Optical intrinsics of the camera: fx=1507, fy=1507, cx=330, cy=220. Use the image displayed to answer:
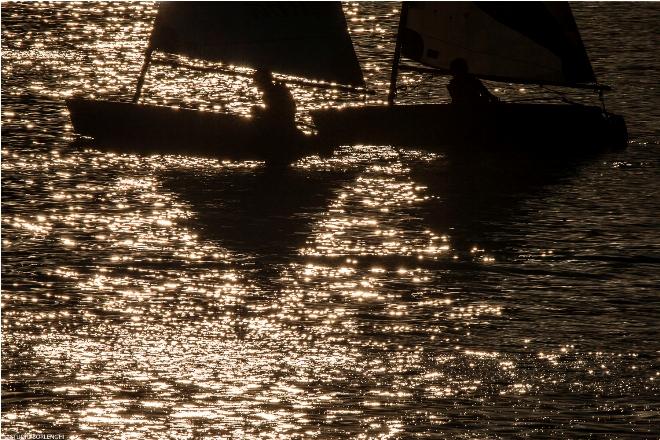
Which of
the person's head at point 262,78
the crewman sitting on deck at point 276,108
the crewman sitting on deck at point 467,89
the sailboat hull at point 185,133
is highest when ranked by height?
the crewman sitting on deck at point 467,89

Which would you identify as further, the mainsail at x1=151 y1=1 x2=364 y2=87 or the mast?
the mast

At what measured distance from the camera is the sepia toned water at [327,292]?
17.9 meters

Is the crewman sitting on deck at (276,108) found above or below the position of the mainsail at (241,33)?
below

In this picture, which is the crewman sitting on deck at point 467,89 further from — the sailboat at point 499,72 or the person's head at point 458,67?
the sailboat at point 499,72

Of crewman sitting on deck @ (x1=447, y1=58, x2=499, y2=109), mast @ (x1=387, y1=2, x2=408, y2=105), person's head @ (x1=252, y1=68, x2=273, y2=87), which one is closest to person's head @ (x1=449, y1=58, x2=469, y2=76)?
crewman sitting on deck @ (x1=447, y1=58, x2=499, y2=109)

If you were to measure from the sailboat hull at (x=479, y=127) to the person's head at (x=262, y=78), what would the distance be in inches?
48.1

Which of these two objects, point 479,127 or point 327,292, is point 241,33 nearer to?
point 479,127

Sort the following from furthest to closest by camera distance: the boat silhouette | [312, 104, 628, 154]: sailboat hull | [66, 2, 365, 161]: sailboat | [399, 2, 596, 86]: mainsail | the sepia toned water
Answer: [399, 2, 596, 86]: mainsail < [312, 104, 628, 154]: sailboat hull < the boat silhouette < [66, 2, 365, 161]: sailboat < the sepia toned water

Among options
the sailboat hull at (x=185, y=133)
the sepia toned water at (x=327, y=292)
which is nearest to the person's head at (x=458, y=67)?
the sepia toned water at (x=327, y=292)

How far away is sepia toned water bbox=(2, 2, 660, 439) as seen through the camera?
1786cm

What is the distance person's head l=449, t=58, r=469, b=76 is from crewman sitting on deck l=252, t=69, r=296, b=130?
3.85 meters

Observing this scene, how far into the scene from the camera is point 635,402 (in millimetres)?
18047

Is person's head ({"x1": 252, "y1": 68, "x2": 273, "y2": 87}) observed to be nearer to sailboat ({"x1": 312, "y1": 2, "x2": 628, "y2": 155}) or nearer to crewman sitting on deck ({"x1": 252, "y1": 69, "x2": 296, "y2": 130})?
crewman sitting on deck ({"x1": 252, "y1": 69, "x2": 296, "y2": 130})

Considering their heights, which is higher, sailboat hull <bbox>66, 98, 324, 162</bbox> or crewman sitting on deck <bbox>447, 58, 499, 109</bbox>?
crewman sitting on deck <bbox>447, 58, 499, 109</bbox>
